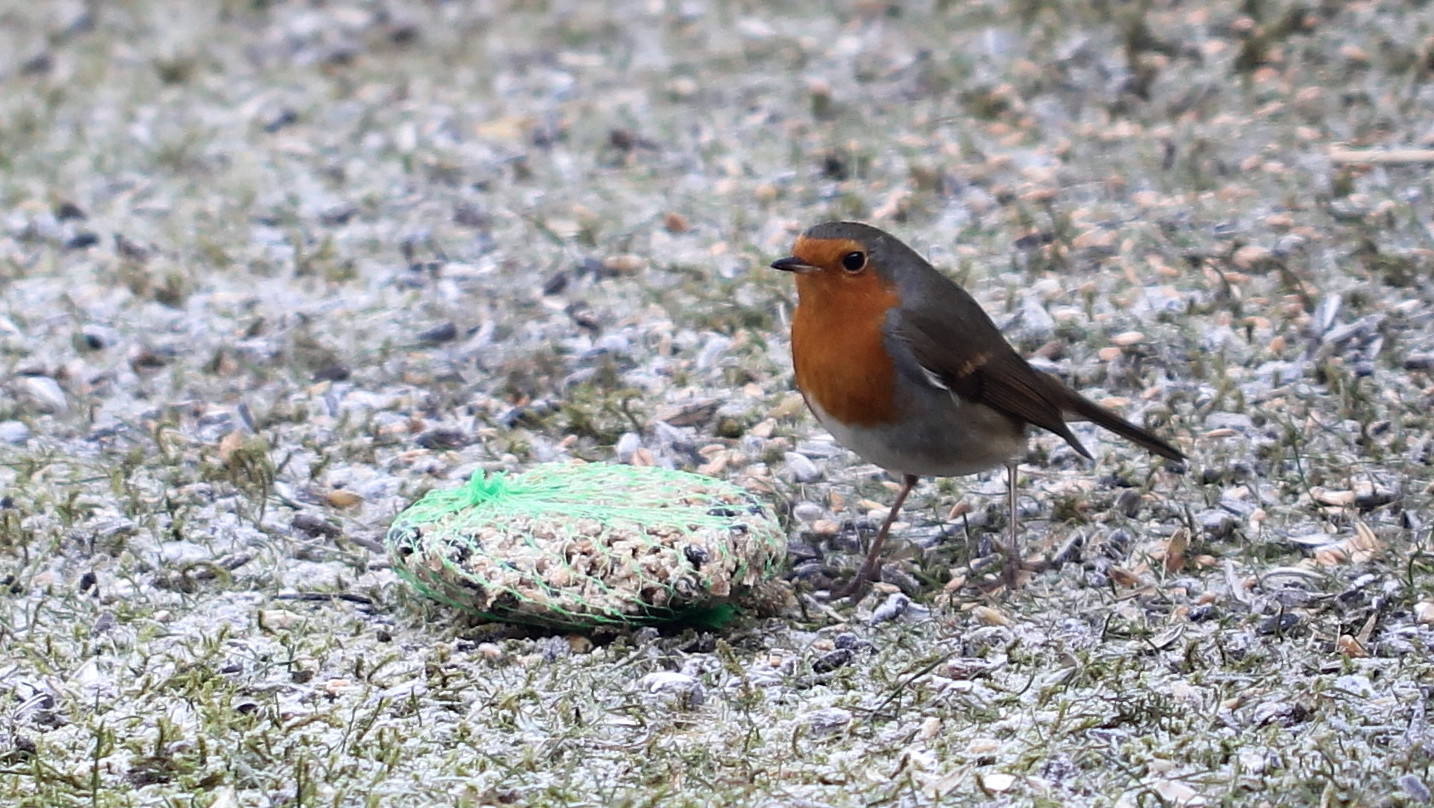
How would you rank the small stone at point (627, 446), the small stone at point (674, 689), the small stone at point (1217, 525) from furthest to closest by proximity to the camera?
1. the small stone at point (627, 446)
2. the small stone at point (1217, 525)
3. the small stone at point (674, 689)

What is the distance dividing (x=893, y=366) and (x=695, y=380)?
4.35ft

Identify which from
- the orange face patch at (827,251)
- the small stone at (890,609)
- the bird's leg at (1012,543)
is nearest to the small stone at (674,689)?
the small stone at (890,609)

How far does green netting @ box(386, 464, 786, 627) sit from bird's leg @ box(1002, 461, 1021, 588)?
0.55 metres

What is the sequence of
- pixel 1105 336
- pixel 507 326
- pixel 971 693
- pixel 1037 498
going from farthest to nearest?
pixel 507 326, pixel 1105 336, pixel 1037 498, pixel 971 693

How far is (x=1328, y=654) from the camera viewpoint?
3.68m

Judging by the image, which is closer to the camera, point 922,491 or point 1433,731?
point 1433,731

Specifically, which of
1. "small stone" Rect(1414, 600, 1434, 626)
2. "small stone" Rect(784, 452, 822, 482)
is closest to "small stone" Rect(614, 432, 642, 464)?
"small stone" Rect(784, 452, 822, 482)

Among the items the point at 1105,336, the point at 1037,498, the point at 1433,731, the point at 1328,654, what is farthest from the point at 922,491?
the point at 1433,731

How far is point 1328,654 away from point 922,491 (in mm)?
1257

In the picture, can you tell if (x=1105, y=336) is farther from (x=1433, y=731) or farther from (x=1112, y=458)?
(x=1433, y=731)

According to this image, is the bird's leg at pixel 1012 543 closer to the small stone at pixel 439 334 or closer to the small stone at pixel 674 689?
the small stone at pixel 674 689

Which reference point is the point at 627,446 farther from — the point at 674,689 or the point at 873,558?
the point at 674,689

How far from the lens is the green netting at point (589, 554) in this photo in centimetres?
375

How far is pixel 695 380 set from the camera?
5.24 metres
